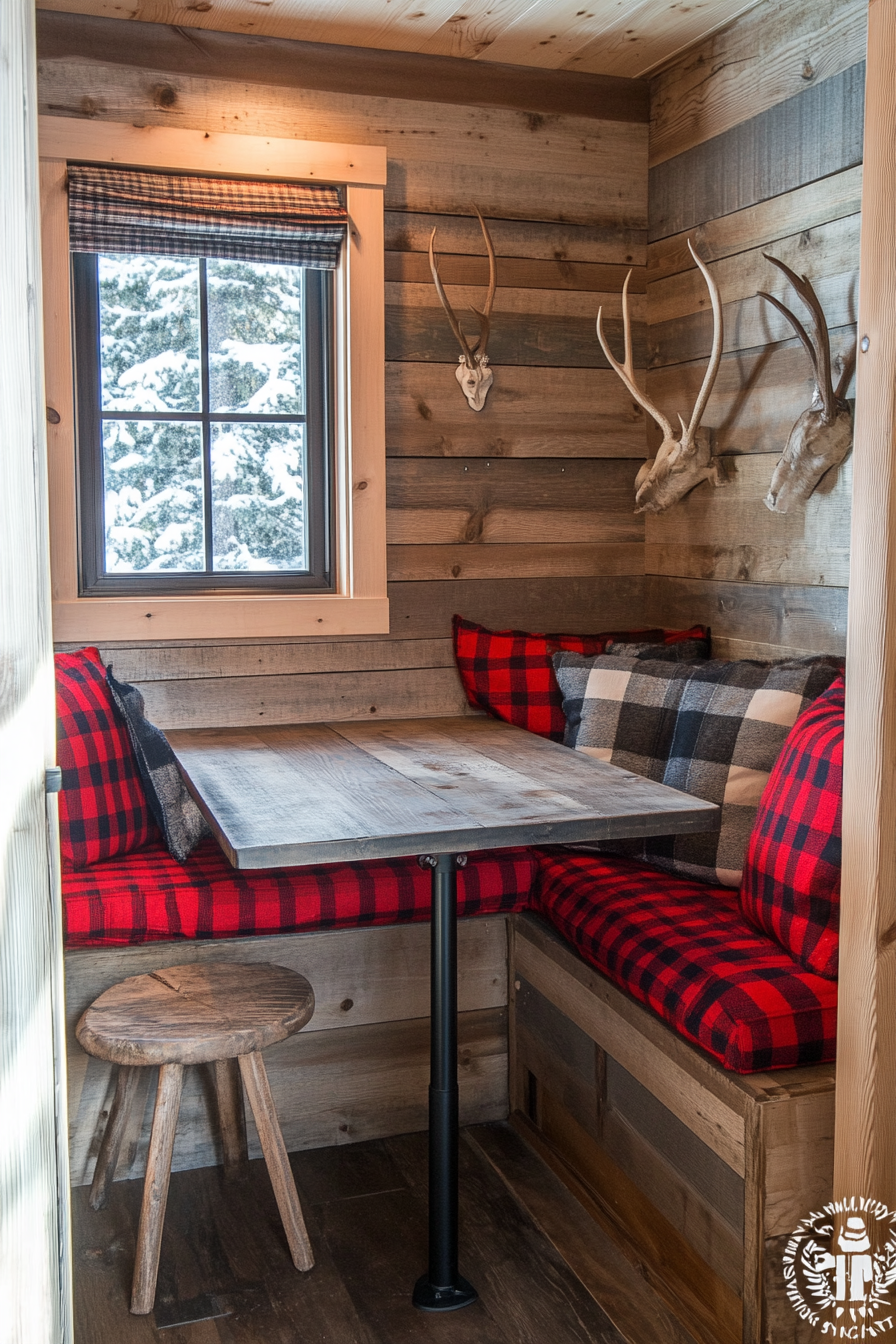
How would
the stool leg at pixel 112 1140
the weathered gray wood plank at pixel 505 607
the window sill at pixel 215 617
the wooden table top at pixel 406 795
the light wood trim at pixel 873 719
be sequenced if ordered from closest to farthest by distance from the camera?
the light wood trim at pixel 873 719, the wooden table top at pixel 406 795, the stool leg at pixel 112 1140, the window sill at pixel 215 617, the weathered gray wood plank at pixel 505 607

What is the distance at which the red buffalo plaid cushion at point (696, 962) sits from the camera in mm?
1835

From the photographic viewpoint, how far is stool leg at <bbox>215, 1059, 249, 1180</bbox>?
8.09 feet

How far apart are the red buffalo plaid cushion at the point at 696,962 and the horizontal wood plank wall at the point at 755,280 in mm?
748

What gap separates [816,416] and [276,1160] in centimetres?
186

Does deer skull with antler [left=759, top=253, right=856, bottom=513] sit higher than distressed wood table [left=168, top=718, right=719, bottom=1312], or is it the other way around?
deer skull with antler [left=759, top=253, right=856, bottom=513]

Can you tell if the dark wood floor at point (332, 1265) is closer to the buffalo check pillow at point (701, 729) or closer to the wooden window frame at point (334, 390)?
the buffalo check pillow at point (701, 729)

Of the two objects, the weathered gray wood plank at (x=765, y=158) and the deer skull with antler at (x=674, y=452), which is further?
the deer skull with antler at (x=674, y=452)

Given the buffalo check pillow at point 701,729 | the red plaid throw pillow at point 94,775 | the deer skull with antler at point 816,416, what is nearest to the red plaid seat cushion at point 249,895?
the red plaid throw pillow at point 94,775

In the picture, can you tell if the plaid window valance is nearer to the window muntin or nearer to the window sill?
the window muntin

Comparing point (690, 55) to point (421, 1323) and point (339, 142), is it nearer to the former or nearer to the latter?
point (339, 142)

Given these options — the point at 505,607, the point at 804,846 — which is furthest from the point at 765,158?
the point at 804,846

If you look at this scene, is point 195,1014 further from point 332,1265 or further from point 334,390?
point 334,390

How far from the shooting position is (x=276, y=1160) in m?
2.16

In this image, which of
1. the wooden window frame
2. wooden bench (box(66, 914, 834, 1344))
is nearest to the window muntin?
the wooden window frame
